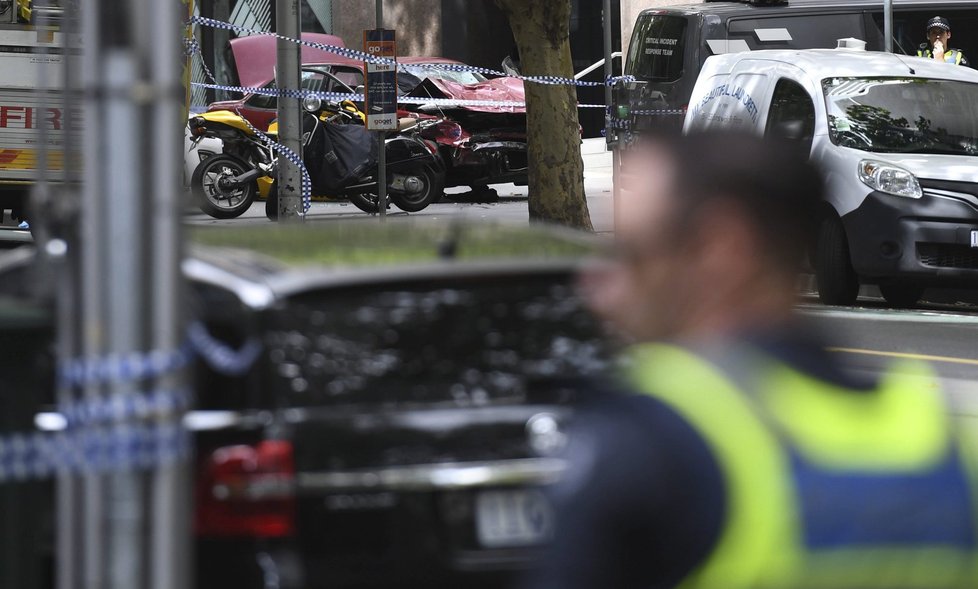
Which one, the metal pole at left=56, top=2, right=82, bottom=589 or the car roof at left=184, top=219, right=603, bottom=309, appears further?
the car roof at left=184, top=219, right=603, bottom=309

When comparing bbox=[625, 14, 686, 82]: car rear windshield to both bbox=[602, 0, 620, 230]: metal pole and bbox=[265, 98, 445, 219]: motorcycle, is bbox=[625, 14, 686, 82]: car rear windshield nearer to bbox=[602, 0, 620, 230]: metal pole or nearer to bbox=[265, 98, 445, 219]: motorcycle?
bbox=[602, 0, 620, 230]: metal pole

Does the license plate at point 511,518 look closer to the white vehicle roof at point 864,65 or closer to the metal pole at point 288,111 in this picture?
the white vehicle roof at point 864,65

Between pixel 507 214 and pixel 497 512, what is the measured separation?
16.6 m

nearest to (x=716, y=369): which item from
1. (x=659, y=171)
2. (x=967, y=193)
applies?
(x=659, y=171)

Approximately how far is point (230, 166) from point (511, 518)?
15737 mm

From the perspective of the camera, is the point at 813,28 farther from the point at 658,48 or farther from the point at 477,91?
the point at 477,91

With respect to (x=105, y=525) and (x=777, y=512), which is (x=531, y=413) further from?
(x=777, y=512)

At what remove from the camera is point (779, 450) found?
1.85 m

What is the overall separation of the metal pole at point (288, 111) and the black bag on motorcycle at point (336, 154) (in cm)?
353

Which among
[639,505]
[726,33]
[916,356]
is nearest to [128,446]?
[639,505]

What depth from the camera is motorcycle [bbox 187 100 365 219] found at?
19156 mm

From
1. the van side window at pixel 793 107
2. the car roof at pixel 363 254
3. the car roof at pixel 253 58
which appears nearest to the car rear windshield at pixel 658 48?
the van side window at pixel 793 107

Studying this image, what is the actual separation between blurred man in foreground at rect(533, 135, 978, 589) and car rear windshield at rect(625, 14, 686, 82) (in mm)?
16401

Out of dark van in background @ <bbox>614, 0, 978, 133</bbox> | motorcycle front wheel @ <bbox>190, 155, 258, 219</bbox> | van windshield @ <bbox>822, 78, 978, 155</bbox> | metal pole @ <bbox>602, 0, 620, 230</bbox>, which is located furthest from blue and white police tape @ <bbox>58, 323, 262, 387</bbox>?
motorcycle front wheel @ <bbox>190, 155, 258, 219</bbox>
